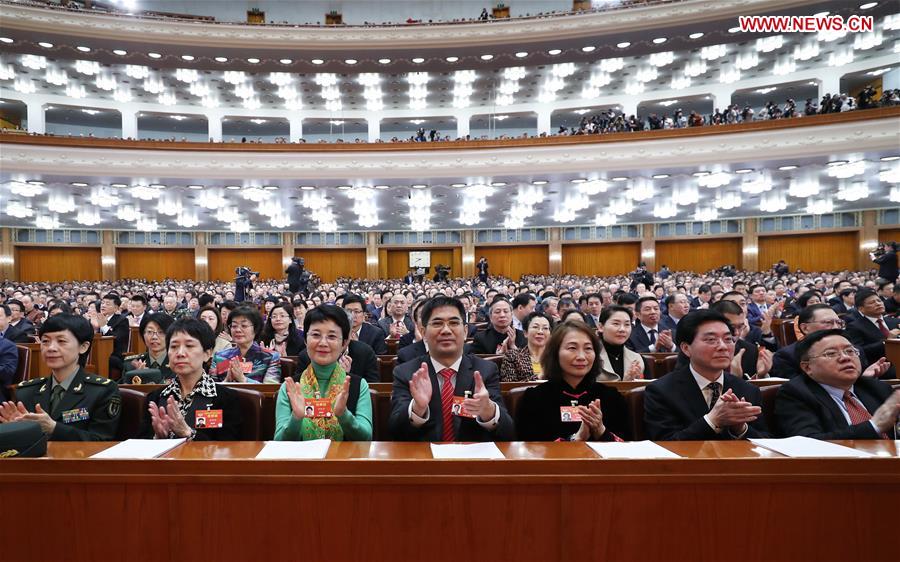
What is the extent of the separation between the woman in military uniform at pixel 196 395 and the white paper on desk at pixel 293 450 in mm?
786

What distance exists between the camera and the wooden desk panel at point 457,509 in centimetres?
141

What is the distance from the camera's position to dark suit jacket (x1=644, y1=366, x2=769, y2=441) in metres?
2.22

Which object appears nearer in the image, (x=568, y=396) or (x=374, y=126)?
(x=568, y=396)

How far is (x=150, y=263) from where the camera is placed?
81.6ft

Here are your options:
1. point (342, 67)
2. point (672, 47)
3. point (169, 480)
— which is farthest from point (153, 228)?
point (169, 480)

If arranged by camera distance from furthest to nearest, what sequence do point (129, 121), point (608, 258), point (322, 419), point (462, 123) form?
point (608, 258)
point (462, 123)
point (129, 121)
point (322, 419)

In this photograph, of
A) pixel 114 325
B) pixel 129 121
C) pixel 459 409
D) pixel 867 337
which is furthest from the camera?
pixel 129 121

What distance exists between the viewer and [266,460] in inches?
57.2

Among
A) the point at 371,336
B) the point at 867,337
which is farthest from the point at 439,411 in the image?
the point at 867,337

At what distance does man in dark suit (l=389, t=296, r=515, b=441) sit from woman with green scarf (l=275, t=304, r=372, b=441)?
18 cm

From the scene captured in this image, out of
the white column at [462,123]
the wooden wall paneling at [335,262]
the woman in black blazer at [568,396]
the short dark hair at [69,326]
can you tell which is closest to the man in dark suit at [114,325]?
the short dark hair at [69,326]

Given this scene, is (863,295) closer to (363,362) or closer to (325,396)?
(363,362)

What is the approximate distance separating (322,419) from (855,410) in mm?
2576

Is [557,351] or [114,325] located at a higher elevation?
[557,351]
